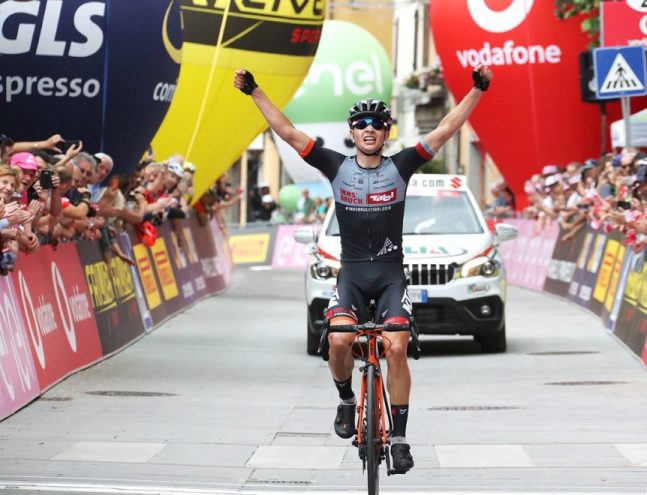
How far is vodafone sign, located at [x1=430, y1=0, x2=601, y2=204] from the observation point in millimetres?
34938

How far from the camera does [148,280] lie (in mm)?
22203

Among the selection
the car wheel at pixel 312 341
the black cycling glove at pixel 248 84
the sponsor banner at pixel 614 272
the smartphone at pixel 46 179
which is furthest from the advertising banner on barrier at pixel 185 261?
the black cycling glove at pixel 248 84

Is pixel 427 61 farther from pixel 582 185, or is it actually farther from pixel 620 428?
pixel 620 428

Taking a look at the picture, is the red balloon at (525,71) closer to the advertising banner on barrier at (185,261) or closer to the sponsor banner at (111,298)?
the advertising banner on barrier at (185,261)

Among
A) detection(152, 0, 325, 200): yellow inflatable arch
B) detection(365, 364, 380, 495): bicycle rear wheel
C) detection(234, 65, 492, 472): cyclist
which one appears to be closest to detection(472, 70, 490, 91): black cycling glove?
detection(234, 65, 492, 472): cyclist

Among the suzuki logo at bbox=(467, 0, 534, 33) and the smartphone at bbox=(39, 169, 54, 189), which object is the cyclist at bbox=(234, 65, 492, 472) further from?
the suzuki logo at bbox=(467, 0, 534, 33)

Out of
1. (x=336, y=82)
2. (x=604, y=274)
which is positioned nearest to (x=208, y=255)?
(x=604, y=274)

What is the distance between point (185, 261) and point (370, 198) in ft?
56.8

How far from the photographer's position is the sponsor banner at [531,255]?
30.7m

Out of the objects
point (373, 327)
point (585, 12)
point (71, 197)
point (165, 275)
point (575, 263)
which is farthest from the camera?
point (585, 12)

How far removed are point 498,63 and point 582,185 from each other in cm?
831

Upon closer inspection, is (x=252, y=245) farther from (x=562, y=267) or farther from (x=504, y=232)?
(x=504, y=232)

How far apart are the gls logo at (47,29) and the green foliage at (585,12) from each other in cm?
1434

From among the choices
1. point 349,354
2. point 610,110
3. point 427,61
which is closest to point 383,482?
point 349,354
